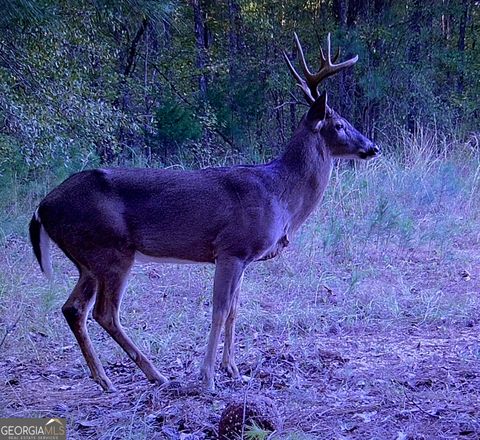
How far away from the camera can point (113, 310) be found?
4730 mm

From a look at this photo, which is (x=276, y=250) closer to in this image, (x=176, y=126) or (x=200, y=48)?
(x=176, y=126)

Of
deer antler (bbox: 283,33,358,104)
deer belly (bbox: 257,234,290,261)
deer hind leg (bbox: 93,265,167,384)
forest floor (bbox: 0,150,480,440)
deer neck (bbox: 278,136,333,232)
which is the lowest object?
forest floor (bbox: 0,150,480,440)

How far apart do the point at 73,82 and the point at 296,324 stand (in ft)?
14.9

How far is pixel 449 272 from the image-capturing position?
728 cm

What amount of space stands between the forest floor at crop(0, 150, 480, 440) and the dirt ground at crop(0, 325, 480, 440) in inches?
0.4

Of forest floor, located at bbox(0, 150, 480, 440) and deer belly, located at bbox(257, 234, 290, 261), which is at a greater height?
deer belly, located at bbox(257, 234, 290, 261)

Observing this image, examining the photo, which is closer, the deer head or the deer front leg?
the deer front leg

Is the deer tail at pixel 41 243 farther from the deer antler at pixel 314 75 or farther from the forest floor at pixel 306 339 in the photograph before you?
the deer antler at pixel 314 75

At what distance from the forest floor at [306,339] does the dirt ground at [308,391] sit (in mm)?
10

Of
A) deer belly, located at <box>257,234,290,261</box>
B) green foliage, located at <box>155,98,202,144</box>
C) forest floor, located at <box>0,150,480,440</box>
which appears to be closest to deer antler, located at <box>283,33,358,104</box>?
deer belly, located at <box>257,234,290,261</box>

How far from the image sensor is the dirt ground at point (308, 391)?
3.79m

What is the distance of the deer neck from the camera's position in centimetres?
516

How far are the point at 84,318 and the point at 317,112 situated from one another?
2025 mm

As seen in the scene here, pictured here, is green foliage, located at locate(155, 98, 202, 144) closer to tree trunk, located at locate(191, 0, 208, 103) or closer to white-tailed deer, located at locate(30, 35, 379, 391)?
tree trunk, located at locate(191, 0, 208, 103)
